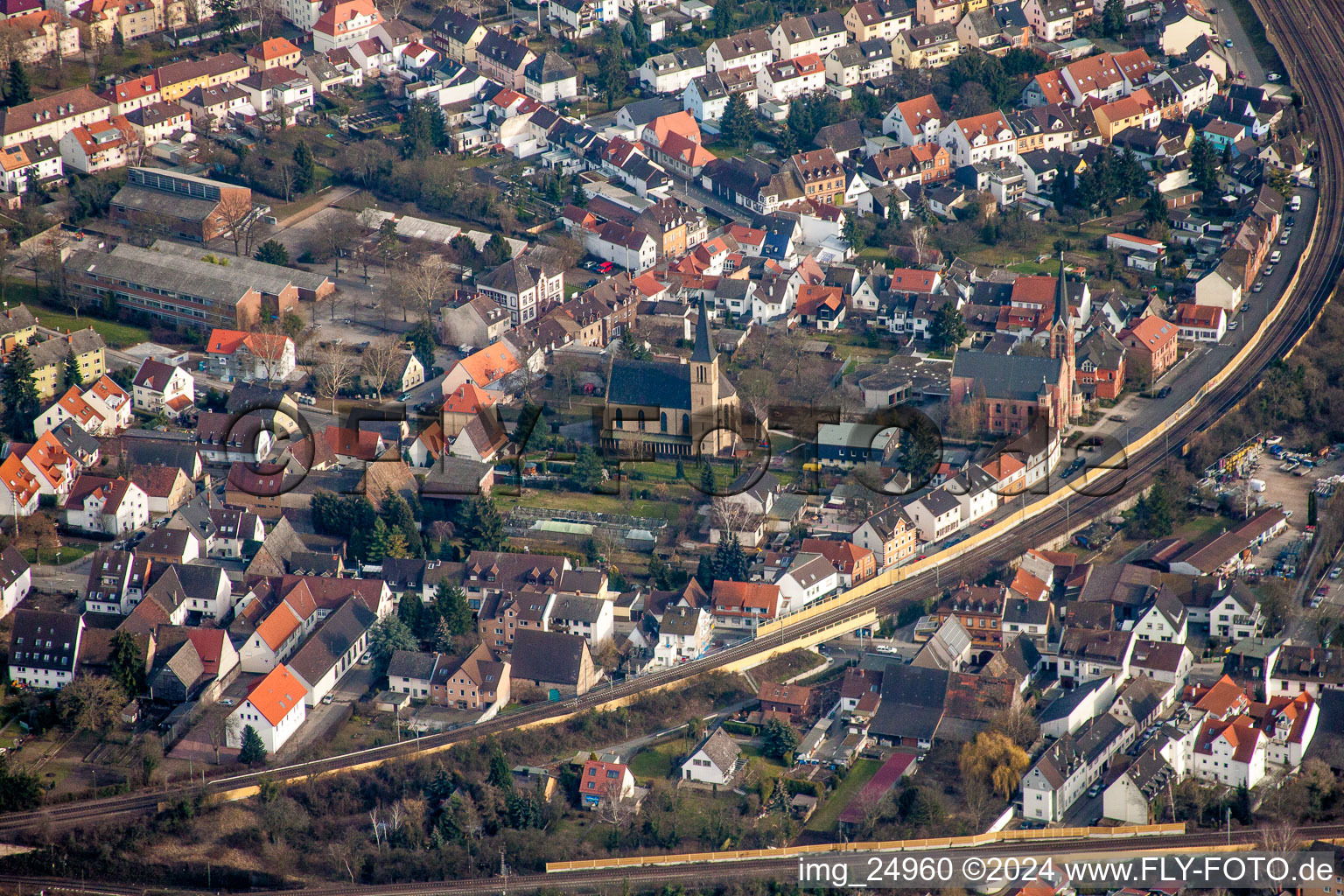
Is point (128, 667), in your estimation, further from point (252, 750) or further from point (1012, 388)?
point (1012, 388)

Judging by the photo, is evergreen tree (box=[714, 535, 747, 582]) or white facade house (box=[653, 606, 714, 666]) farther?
evergreen tree (box=[714, 535, 747, 582])

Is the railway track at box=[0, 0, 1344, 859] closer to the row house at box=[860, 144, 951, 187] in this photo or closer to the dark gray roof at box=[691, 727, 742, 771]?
the dark gray roof at box=[691, 727, 742, 771]

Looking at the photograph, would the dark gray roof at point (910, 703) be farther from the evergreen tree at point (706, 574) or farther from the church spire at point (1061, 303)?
the church spire at point (1061, 303)

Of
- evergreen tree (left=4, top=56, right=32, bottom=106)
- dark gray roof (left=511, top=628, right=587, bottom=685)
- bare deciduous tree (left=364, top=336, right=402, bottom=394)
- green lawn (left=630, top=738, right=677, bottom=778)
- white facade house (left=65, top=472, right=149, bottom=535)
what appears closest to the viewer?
green lawn (left=630, top=738, right=677, bottom=778)

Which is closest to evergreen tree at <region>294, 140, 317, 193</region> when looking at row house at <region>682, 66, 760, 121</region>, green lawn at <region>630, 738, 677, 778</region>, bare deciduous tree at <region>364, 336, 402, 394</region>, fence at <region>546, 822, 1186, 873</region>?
bare deciduous tree at <region>364, 336, 402, 394</region>

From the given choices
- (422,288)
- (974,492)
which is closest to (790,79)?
(422,288)

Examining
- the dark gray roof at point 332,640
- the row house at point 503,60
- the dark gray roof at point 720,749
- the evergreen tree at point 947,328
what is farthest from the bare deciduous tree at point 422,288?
the dark gray roof at point 720,749
